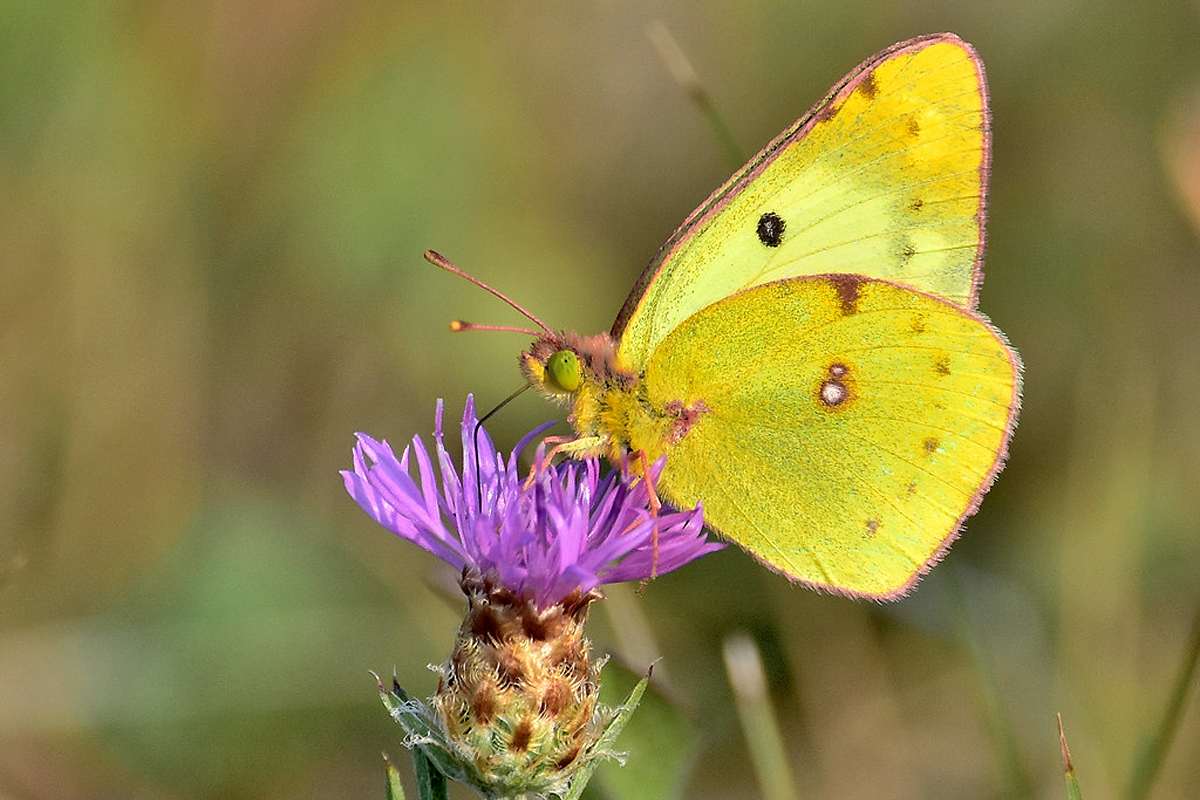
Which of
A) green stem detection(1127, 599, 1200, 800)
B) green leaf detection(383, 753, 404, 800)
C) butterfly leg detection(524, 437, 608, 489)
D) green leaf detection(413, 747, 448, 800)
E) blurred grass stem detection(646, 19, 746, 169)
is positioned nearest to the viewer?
green leaf detection(383, 753, 404, 800)

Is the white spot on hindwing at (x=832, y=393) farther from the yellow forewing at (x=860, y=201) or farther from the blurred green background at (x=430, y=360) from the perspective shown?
the blurred green background at (x=430, y=360)

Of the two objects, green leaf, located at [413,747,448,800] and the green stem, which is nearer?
green leaf, located at [413,747,448,800]

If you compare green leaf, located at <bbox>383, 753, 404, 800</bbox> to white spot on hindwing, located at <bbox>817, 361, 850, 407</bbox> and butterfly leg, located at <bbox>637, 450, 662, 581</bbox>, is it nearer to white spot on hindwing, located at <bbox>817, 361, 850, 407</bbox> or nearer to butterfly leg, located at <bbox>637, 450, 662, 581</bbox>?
butterfly leg, located at <bbox>637, 450, 662, 581</bbox>

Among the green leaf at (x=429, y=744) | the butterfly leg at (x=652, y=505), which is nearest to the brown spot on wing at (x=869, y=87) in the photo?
the butterfly leg at (x=652, y=505)

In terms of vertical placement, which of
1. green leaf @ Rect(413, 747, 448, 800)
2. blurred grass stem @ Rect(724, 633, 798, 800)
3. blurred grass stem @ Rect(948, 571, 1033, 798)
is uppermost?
green leaf @ Rect(413, 747, 448, 800)

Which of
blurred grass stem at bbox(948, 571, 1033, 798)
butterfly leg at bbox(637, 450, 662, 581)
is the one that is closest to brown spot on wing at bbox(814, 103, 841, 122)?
butterfly leg at bbox(637, 450, 662, 581)

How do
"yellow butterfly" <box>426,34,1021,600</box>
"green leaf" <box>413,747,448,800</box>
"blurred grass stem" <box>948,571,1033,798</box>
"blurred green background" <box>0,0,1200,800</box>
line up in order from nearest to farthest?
"green leaf" <box>413,747,448,800</box>
"yellow butterfly" <box>426,34,1021,600</box>
"blurred grass stem" <box>948,571,1033,798</box>
"blurred green background" <box>0,0,1200,800</box>

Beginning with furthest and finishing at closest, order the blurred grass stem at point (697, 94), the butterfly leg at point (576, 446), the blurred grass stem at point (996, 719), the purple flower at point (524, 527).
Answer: the blurred grass stem at point (697, 94) < the blurred grass stem at point (996, 719) < the butterfly leg at point (576, 446) < the purple flower at point (524, 527)
